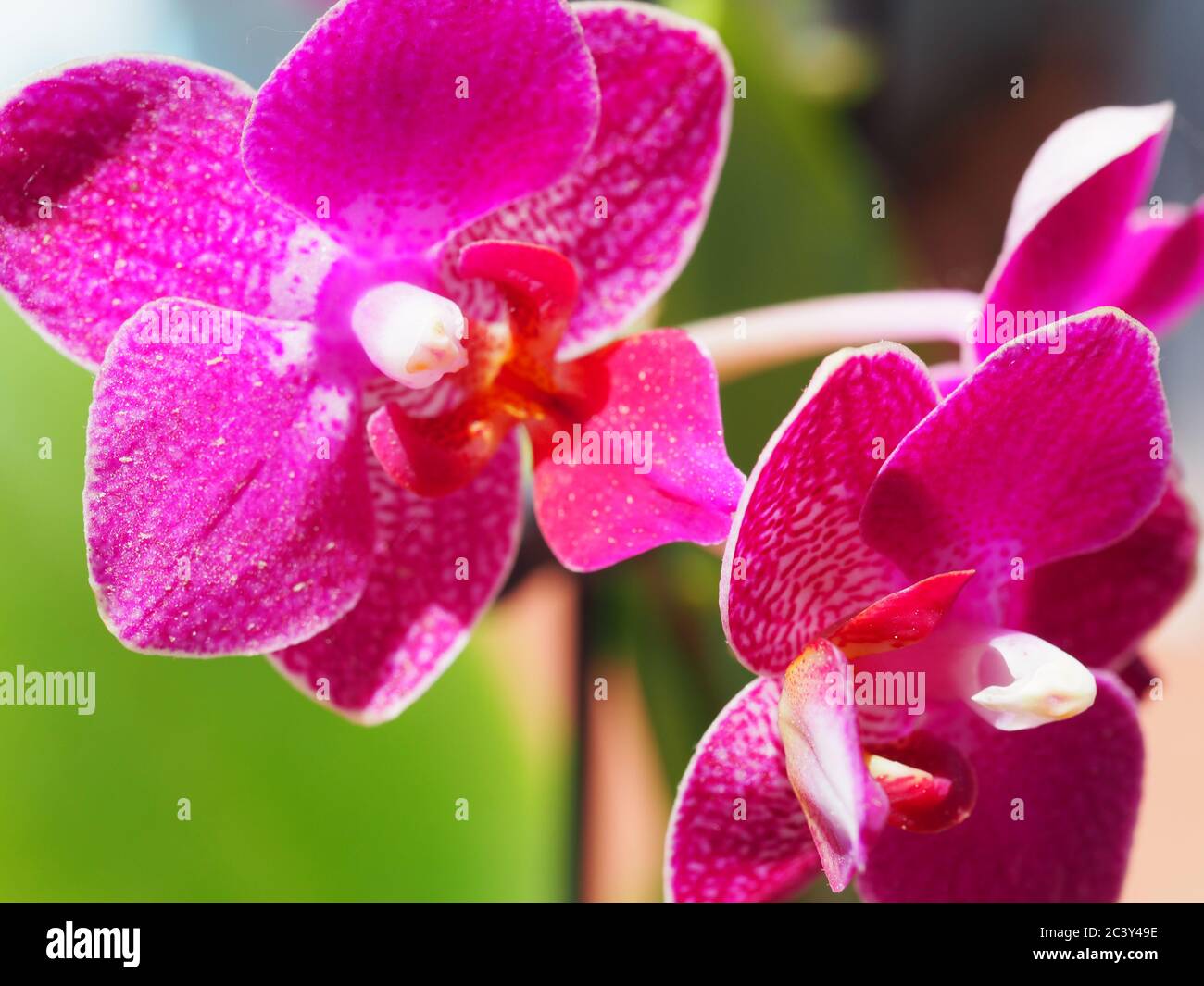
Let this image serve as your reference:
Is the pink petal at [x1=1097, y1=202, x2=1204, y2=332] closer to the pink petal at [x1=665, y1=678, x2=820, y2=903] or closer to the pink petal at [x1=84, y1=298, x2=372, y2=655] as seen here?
the pink petal at [x1=665, y1=678, x2=820, y2=903]

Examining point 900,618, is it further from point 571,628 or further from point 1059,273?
point 571,628

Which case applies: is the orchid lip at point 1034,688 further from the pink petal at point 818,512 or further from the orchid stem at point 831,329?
the orchid stem at point 831,329

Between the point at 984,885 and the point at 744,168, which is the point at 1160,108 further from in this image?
the point at 984,885

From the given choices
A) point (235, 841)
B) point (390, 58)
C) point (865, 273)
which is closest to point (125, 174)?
point (390, 58)

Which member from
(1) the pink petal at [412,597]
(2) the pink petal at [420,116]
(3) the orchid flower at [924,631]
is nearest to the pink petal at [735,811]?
(3) the orchid flower at [924,631]
